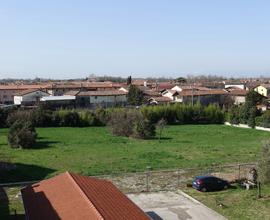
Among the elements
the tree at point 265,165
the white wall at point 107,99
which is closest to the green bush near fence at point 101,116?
the white wall at point 107,99

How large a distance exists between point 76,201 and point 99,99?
270 ft

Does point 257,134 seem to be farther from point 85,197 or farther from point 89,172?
point 85,197

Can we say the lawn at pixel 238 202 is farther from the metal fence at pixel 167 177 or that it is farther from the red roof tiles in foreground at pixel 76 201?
the red roof tiles in foreground at pixel 76 201

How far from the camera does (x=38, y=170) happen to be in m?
32.8

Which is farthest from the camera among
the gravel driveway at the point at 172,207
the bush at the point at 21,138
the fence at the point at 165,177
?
the bush at the point at 21,138

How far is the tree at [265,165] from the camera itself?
79.6 ft

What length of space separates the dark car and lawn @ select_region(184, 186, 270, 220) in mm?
388

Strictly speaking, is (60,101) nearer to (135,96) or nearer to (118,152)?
(135,96)

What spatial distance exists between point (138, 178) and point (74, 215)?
14692 millimetres

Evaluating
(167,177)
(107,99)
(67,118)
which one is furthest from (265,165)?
(107,99)

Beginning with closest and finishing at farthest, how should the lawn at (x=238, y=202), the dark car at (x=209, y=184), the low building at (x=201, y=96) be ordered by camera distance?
the lawn at (x=238, y=202)
the dark car at (x=209, y=184)
the low building at (x=201, y=96)

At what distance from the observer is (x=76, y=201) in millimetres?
17500

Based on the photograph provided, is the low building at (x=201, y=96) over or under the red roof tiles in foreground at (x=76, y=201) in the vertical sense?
under

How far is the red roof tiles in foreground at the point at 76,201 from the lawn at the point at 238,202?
679 centimetres
